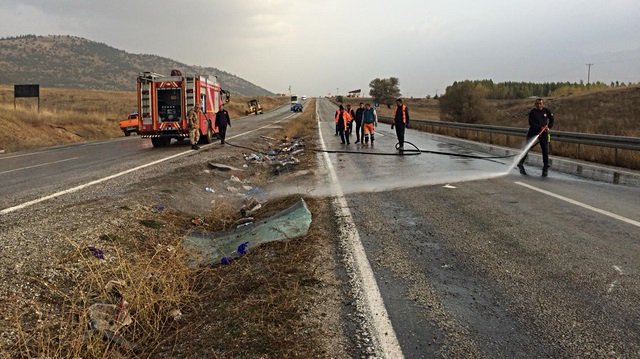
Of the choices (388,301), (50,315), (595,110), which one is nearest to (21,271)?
(50,315)

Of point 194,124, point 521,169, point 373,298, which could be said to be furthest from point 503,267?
point 194,124

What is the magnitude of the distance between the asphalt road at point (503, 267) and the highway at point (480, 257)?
1 centimetres

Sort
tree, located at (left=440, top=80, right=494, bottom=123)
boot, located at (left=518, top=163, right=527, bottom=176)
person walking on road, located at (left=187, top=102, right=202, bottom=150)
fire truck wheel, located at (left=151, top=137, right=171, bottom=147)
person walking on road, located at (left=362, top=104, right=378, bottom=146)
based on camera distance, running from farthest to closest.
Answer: tree, located at (left=440, top=80, right=494, bottom=123) → fire truck wheel, located at (left=151, top=137, right=171, bottom=147) → person walking on road, located at (left=362, top=104, right=378, bottom=146) → person walking on road, located at (left=187, top=102, right=202, bottom=150) → boot, located at (left=518, top=163, right=527, bottom=176)

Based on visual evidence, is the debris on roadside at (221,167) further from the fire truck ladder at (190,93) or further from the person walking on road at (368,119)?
the person walking on road at (368,119)

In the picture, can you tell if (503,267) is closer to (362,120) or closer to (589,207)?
(589,207)

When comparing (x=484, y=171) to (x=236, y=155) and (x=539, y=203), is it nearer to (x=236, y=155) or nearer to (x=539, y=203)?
(x=539, y=203)

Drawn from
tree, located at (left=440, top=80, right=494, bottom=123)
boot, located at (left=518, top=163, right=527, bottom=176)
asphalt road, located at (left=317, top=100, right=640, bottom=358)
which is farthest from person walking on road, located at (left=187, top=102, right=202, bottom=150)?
tree, located at (left=440, top=80, right=494, bottom=123)

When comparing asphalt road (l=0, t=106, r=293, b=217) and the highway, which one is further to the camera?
asphalt road (l=0, t=106, r=293, b=217)

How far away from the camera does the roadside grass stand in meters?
2.80

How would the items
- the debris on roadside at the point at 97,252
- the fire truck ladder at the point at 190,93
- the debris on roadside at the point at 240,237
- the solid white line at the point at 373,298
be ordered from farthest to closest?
the fire truck ladder at the point at 190,93 → the debris on roadside at the point at 240,237 → the debris on roadside at the point at 97,252 → the solid white line at the point at 373,298

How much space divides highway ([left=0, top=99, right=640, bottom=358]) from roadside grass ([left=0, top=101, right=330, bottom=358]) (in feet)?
1.59

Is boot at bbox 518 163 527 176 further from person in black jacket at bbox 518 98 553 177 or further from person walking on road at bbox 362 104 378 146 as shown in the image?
person walking on road at bbox 362 104 378 146

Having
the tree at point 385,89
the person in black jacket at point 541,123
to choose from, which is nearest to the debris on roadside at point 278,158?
the person in black jacket at point 541,123

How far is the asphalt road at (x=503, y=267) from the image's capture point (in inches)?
110
